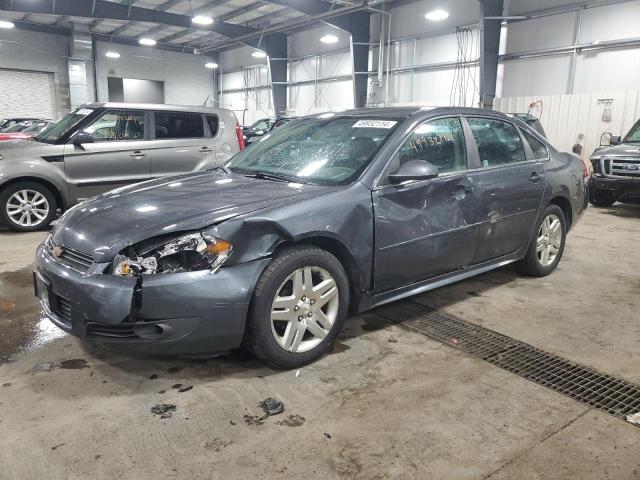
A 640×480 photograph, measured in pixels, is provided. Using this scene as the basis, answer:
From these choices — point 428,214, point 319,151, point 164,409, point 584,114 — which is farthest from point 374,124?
point 584,114

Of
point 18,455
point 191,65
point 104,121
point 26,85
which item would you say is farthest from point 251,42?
point 18,455

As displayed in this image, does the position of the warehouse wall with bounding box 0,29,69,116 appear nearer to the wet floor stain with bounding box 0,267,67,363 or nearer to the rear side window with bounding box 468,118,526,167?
the wet floor stain with bounding box 0,267,67,363

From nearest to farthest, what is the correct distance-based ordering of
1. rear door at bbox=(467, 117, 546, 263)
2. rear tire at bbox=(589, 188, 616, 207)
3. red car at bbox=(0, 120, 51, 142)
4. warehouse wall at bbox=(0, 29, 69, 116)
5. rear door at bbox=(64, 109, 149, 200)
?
rear door at bbox=(467, 117, 546, 263) → rear door at bbox=(64, 109, 149, 200) → rear tire at bbox=(589, 188, 616, 207) → red car at bbox=(0, 120, 51, 142) → warehouse wall at bbox=(0, 29, 69, 116)

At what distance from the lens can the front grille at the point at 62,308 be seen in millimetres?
2510

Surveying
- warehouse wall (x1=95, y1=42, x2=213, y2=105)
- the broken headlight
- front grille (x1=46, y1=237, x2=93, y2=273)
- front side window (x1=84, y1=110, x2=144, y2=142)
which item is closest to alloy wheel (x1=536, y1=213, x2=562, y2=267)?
the broken headlight

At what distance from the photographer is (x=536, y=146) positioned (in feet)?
13.9

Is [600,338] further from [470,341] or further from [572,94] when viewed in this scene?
[572,94]

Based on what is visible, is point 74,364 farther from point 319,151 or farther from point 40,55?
point 40,55

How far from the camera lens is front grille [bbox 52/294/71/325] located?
8.24 ft

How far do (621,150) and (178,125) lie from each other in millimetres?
6819

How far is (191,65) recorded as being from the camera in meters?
25.7

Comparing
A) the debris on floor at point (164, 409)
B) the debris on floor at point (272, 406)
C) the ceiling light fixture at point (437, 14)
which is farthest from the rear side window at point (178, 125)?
the ceiling light fixture at point (437, 14)

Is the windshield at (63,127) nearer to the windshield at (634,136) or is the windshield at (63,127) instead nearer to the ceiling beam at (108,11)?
the windshield at (634,136)

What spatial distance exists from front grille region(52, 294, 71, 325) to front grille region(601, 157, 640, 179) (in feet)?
26.9
